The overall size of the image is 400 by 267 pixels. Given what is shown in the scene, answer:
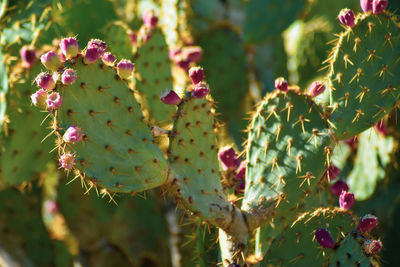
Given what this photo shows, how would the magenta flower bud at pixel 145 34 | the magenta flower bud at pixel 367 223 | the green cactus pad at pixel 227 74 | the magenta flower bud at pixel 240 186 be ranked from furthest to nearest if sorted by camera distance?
the green cactus pad at pixel 227 74, the magenta flower bud at pixel 145 34, the magenta flower bud at pixel 240 186, the magenta flower bud at pixel 367 223

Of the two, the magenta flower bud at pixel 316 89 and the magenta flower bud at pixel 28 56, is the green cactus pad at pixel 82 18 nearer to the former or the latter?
the magenta flower bud at pixel 28 56

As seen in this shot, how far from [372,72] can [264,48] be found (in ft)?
6.43

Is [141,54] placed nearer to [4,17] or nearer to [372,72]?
[4,17]

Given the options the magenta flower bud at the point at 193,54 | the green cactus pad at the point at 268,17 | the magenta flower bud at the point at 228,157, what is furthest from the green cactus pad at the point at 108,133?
the green cactus pad at the point at 268,17

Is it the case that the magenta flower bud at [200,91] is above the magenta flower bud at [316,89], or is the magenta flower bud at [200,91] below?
above

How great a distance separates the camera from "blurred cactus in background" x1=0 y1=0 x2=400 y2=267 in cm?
169

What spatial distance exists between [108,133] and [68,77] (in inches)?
8.2

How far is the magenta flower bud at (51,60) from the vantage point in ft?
5.29

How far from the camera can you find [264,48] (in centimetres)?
388

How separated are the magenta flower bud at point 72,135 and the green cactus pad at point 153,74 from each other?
88 cm

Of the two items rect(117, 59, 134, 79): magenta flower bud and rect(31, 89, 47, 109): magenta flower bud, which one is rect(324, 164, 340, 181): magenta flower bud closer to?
rect(117, 59, 134, 79): magenta flower bud

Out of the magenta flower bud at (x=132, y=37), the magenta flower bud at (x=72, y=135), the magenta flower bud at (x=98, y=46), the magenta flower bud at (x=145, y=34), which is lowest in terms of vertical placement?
the magenta flower bud at (x=132, y=37)

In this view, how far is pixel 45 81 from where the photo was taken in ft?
5.14

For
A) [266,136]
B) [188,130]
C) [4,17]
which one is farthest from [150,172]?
[4,17]
